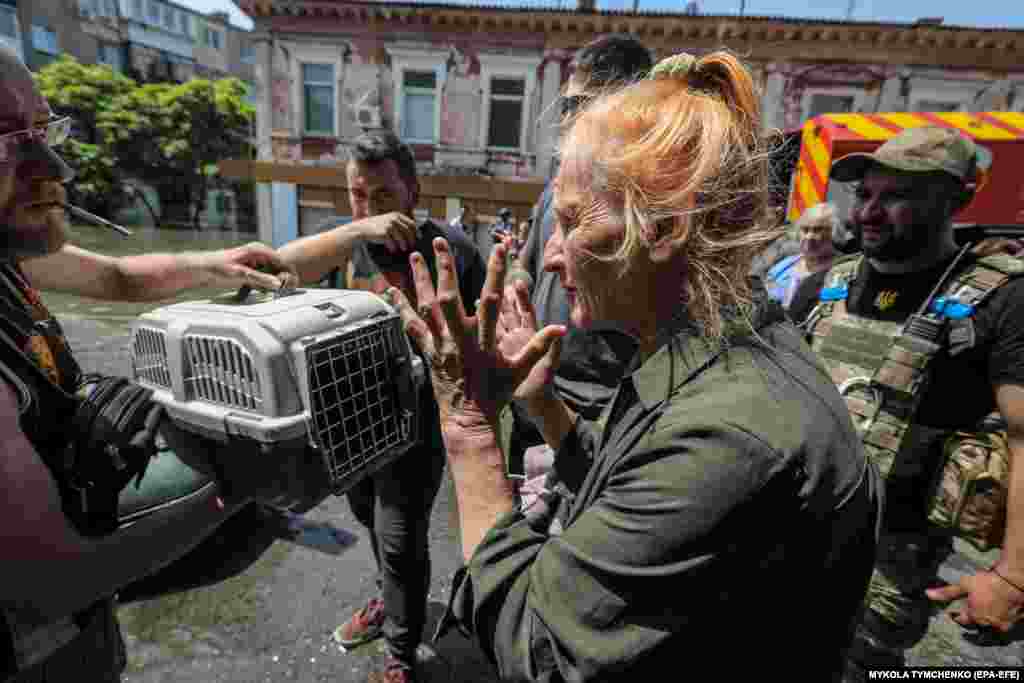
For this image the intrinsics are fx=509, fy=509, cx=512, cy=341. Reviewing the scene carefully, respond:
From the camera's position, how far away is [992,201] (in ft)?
22.3

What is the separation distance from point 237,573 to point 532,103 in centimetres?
1371

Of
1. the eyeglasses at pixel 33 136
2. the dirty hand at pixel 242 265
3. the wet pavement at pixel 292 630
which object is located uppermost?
the eyeglasses at pixel 33 136

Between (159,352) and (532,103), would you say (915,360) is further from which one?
(532,103)

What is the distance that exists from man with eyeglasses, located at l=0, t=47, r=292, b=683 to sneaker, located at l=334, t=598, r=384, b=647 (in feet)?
3.80

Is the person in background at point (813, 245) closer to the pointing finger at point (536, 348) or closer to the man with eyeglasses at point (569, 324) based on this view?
the man with eyeglasses at point (569, 324)

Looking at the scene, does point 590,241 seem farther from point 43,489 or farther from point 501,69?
point 501,69

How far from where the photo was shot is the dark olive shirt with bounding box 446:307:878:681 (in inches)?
29.6

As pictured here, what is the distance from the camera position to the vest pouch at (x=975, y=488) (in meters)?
1.76

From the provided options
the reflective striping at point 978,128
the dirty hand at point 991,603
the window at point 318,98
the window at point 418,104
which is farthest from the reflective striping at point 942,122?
the window at point 318,98

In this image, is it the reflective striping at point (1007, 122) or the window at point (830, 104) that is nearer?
the reflective striping at point (1007, 122)

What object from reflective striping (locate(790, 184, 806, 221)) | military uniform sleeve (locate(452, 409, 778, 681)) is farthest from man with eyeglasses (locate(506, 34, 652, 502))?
reflective striping (locate(790, 184, 806, 221))

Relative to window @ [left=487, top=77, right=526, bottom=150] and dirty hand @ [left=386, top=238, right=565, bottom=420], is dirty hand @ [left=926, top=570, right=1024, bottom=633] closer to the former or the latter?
dirty hand @ [left=386, top=238, right=565, bottom=420]

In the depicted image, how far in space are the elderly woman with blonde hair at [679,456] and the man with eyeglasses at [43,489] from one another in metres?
0.78

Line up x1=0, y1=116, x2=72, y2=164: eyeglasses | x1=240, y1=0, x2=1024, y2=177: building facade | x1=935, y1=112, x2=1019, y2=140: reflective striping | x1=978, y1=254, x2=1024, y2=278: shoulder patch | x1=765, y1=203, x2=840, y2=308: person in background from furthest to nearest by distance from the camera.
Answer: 1. x1=240, y1=0, x2=1024, y2=177: building facade
2. x1=935, y1=112, x2=1019, y2=140: reflective striping
3. x1=765, y1=203, x2=840, y2=308: person in background
4. x1=978, y1=254, x2=1024, y2=278: shoulder patch
5. x1=0, y1=116, x2=72, y2=164: eyeglasses
